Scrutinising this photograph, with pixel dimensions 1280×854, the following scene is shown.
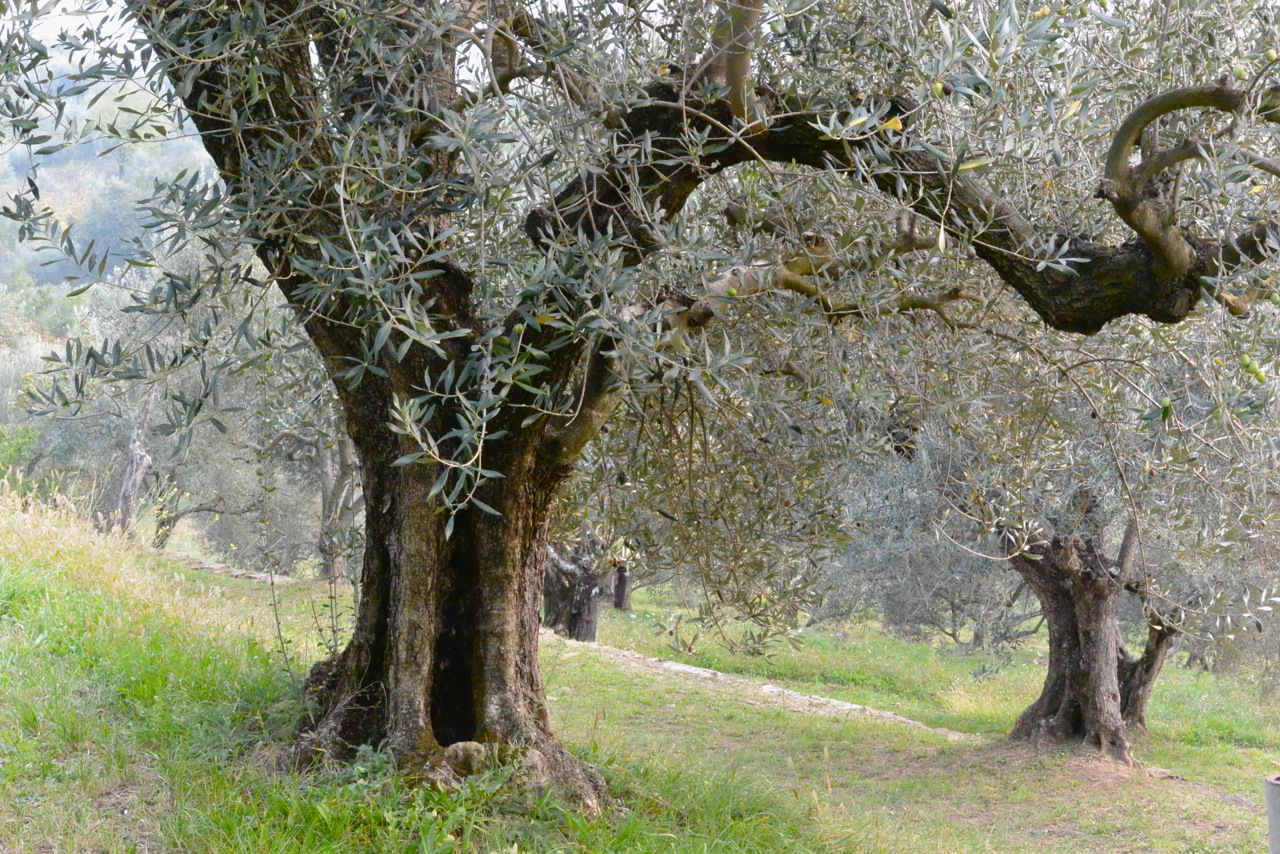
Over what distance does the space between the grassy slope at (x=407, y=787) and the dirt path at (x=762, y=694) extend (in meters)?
0.44

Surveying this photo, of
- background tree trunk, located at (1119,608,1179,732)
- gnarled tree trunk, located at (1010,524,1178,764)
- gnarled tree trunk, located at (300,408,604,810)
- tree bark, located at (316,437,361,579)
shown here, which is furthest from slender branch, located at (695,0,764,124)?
background tree trunk, located at (1119,608,1179,732)

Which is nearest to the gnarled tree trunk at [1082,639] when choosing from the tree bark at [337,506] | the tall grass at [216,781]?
the tall grass at [216,781]

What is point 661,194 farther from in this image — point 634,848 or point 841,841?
point 841,841

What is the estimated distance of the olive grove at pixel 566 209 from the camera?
3.07 m

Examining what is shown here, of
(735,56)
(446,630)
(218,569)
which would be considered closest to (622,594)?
(218,569)

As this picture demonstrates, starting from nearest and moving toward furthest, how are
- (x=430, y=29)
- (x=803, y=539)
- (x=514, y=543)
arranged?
(x=430, y=29) < (x=514, y=543) < (x=803, y=539)

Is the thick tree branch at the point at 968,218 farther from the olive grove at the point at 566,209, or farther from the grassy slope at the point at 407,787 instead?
the grassy slope at the point at 407,787

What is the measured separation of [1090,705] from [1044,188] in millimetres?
8559

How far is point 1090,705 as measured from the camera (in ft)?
35.8

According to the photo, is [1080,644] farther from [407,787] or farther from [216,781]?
[216,781]

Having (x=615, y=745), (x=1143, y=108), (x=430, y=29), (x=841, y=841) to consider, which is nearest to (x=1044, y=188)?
(x=1143, y=108)

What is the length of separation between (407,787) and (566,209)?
2388mm

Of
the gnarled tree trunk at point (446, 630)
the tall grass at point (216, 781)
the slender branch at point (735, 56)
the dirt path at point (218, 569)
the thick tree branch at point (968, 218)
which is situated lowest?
the dirt path at point (218, 569)

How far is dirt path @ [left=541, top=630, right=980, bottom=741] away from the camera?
41.7 feet
